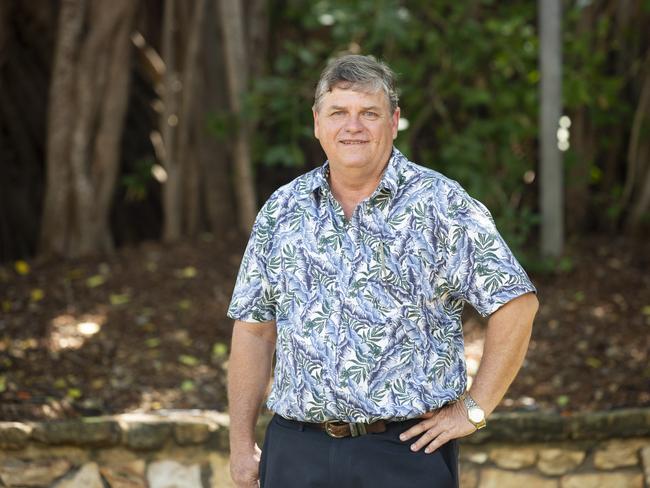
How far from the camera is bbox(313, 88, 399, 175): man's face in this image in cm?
241

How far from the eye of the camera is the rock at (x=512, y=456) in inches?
151

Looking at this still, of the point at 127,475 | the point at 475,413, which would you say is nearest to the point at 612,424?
the point at 475,413

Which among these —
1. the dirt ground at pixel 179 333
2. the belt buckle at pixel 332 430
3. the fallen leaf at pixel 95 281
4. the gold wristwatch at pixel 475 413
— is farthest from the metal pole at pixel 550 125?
the belt buckle at pixel 332 430

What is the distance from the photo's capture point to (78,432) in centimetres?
378

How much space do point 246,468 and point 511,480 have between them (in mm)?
1611

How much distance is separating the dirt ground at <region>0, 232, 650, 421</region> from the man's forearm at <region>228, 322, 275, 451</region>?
180cm

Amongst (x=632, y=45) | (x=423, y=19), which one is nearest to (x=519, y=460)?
(x=423, y=19)

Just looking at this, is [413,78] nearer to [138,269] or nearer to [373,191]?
[138,269]

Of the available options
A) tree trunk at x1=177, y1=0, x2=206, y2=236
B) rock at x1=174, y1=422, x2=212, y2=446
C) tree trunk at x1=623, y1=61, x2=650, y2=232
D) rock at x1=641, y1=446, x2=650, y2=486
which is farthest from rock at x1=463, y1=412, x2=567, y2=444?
tree trunk at x1=177, y1=0, x2=206, y2=236

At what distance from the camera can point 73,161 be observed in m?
5.93

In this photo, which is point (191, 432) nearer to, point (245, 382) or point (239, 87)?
point (245, 382)

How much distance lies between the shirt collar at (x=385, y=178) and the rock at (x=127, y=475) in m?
1.82

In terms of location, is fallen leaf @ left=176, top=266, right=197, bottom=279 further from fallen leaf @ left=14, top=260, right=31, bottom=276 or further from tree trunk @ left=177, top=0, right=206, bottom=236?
fallen leaf @ left=14, top=260, right=31, bottom=276

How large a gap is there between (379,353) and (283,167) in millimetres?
4724
